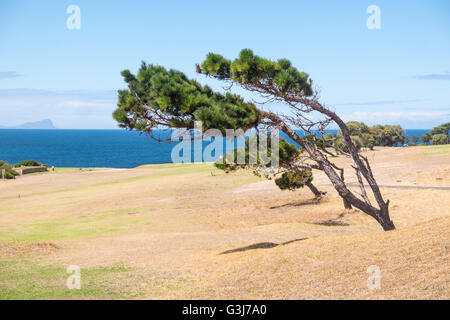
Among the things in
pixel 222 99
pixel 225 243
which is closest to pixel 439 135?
pixel 225 243

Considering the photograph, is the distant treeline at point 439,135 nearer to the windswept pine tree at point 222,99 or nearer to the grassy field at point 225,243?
the grassy field at point 225,243

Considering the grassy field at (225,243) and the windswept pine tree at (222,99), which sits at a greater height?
the windswept pine tree at (222,99)

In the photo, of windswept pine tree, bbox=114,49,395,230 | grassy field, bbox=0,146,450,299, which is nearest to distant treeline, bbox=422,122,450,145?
grassy field, bbox=0,146,450,299

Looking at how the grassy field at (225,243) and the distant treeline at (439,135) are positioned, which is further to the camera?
the distant treeline at (439,135)

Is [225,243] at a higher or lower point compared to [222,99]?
lower

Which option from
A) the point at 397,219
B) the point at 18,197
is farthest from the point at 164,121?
the point at 18,197

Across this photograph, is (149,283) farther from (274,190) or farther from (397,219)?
(274,190)

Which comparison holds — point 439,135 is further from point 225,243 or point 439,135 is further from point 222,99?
point 222,99

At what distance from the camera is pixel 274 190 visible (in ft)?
112

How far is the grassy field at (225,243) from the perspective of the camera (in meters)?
10.8

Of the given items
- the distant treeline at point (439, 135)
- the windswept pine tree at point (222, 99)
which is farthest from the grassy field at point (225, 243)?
the distant treeline at point (439, 135)

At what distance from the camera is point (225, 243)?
18.0 meters

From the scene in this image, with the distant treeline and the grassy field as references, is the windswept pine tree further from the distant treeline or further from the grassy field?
the distant treeline
